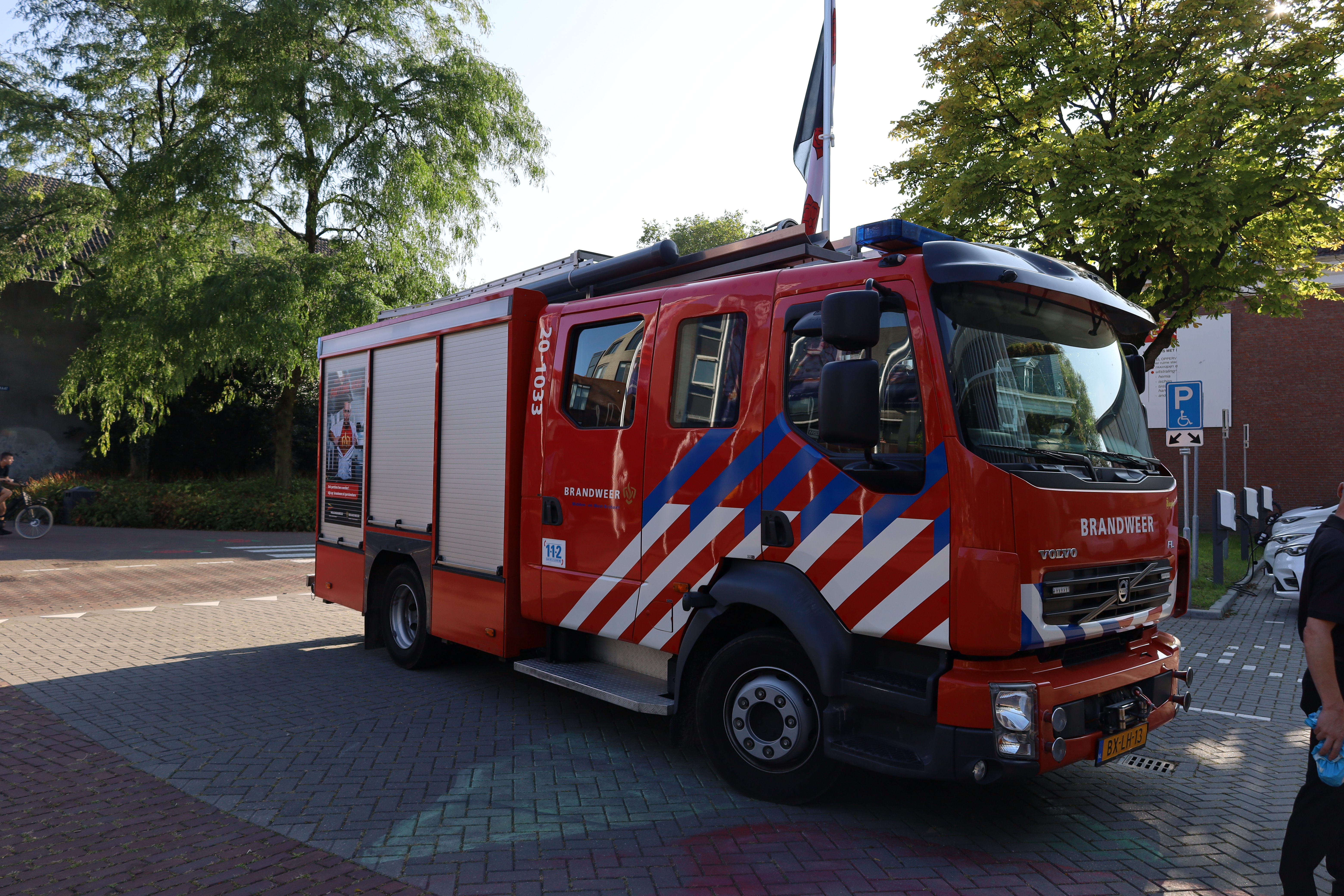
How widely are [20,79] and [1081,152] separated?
22228mm

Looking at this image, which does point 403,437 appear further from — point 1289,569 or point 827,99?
point 1289,569

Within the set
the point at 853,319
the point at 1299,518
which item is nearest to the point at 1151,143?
the point at 1299,518

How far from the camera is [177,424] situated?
89.6 feet

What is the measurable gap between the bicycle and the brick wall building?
2674 centimetres

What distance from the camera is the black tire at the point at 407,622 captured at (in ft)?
23.7

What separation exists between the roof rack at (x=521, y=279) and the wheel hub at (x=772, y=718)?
321cm

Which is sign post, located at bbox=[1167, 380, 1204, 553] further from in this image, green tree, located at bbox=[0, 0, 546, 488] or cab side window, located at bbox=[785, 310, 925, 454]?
green tree, located at bbox=[0, 0, 546, 488]

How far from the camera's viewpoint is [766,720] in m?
4.58

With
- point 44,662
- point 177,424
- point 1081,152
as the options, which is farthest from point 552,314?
point 177,424

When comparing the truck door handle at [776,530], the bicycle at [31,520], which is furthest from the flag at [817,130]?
the bicycle at [31,520]

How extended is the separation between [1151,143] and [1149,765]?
898cm

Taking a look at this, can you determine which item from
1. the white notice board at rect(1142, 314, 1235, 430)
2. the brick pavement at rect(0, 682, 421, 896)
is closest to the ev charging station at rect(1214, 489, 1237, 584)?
the brick pavement at rect(0, 682, 421, 896)

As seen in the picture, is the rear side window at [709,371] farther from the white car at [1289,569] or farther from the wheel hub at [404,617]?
the white car at [1289,569]

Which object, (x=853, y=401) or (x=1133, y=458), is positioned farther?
(x=1133, y=458)
